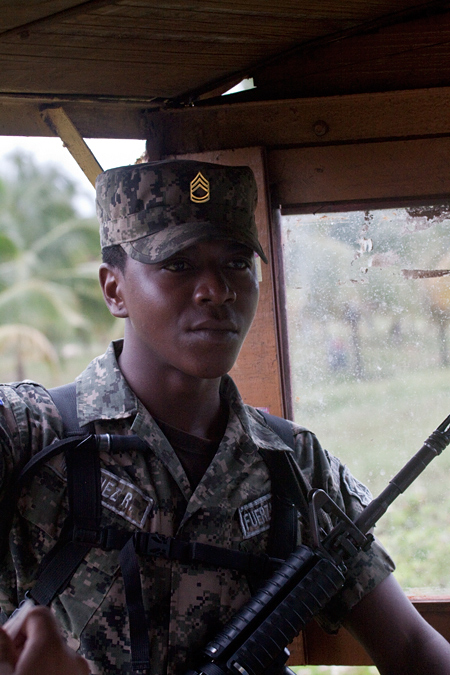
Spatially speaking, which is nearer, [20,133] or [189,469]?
[189,469]

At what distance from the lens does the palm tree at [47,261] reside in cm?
1555

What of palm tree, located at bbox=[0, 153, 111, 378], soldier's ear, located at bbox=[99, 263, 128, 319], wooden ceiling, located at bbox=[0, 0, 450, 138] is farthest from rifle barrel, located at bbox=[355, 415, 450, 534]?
palm tree, located at bbox=[0, 153, 111, 378]

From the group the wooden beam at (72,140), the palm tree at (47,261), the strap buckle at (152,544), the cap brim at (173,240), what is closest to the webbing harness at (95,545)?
the strap buckle at (152,544)

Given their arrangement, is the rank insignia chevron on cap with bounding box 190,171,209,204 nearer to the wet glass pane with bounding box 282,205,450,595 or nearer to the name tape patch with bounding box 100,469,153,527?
the wet glass pane with bounding box 282,205,450,595

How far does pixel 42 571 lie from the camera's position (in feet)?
4.79

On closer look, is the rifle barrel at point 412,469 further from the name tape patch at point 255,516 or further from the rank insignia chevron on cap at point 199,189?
the rank insignia chevron on cap at point 199,189

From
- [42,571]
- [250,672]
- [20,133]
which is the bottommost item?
[250,672]

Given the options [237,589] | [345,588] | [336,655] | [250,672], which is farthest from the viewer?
[336,655]

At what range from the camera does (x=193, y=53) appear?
1.80m

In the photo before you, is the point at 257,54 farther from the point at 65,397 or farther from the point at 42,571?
the point at 42,571

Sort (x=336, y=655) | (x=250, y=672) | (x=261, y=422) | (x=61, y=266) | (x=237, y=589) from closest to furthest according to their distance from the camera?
(x=250, y=672) < (x=237, y=589) < (x=261, y=422) < (x=336, y=655) < (x=61, y=266)

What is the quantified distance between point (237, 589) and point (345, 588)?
0.32 m

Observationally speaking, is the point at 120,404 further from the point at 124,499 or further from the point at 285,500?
the point at 285,500

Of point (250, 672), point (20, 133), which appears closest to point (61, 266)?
point (20, 133)
